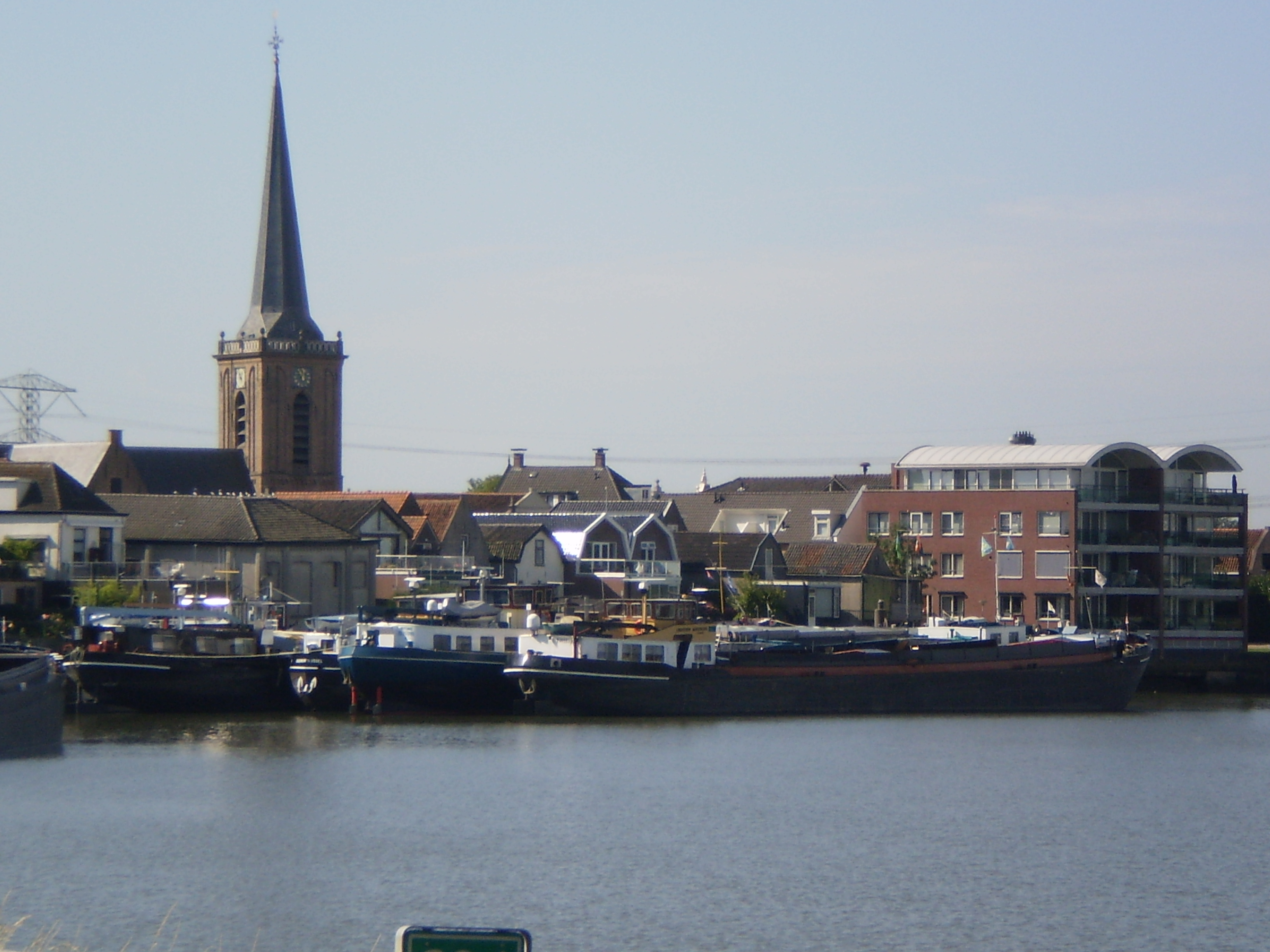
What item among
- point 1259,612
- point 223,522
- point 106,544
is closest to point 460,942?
point 106,544

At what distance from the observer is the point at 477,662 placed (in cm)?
5800

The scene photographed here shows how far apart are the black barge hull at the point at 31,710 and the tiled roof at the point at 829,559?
46845mm

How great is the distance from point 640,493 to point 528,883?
88.6m

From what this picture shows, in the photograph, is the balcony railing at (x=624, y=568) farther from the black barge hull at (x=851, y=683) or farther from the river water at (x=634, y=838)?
the river water at (x=634, y=838)

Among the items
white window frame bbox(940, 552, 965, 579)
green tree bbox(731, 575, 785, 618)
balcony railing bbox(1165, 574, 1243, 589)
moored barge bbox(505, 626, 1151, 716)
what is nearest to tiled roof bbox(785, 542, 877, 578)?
white window frame bbox(940, 552, 965, 579)

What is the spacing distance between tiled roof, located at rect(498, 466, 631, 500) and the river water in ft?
198

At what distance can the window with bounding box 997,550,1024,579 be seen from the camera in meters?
85.1

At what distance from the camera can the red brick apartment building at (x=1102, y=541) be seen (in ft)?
273

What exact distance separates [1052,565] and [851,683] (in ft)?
84.9

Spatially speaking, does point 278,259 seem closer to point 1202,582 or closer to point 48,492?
point 48,492

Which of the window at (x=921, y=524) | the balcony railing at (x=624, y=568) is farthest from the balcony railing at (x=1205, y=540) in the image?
the balcony railing at (x=624, y=568)

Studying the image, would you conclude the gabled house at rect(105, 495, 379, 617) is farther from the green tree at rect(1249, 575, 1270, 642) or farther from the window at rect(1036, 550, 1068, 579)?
the green tree at rect(1249, 575, 1270, 642)

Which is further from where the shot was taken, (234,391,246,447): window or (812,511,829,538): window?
(234,391,246,447): window

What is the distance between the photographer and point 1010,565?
8550cm
